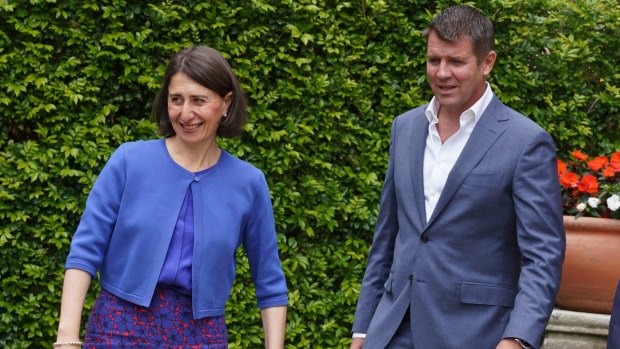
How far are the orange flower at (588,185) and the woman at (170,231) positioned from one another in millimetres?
2357

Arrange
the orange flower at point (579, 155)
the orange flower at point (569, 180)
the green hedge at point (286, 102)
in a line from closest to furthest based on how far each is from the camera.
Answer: the green hedge at point (286, 102) < the orange flower at point (569, 180) < the orange flower at point (579, 155)

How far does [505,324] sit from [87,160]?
2.76m

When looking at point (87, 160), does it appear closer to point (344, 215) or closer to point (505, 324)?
point (344, 215)

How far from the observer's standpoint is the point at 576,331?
17.0 feet

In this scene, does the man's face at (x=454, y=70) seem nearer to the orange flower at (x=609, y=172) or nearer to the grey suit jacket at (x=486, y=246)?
the grey suit jacket at (x=486, y=246)

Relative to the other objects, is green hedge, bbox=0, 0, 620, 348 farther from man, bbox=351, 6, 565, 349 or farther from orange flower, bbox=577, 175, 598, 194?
man, bbox=351, 6, 565, 349

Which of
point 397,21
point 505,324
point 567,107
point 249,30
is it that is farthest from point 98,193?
point 567,107

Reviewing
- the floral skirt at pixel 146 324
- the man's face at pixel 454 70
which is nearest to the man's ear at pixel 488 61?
the man's face at pixel 454 70

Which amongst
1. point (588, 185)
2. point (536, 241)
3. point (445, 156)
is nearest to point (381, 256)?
point (445, 156)

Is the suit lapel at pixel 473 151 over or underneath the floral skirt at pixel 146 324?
over

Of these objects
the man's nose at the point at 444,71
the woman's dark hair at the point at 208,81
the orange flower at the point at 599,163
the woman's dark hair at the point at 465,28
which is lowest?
the orange flower at the point at 599,163

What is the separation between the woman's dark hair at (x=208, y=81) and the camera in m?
3.60

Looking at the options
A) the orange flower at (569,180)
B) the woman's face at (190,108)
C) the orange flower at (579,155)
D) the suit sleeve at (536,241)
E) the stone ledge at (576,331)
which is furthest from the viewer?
the orange flower at (579,155)

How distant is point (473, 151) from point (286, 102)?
230 cm
